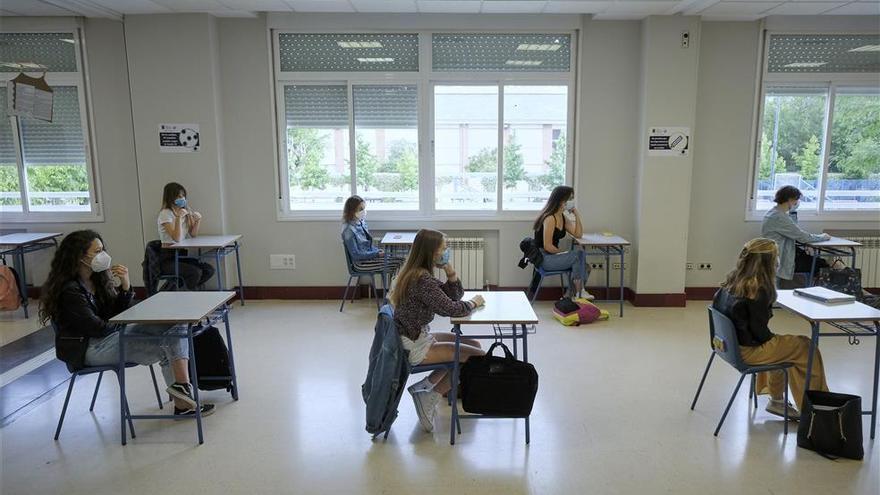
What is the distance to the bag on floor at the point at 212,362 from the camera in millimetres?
3527

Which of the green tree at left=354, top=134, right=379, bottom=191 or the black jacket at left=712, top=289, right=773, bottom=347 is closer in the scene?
the black jacket at left=712, top=289, right=773, bottom=347

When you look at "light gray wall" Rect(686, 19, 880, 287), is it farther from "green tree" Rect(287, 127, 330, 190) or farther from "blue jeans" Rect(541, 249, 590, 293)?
"green tree" Rect(287, 127, 330, 190)

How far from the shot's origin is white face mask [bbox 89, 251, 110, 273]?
3115 mm

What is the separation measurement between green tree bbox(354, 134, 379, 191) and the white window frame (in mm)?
3975

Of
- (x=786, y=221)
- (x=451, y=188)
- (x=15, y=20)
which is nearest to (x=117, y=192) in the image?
(x=15, y=20)

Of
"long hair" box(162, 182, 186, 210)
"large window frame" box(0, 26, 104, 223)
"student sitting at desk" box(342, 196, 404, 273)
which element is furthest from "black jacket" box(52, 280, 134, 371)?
"large window frame" box(0, 26, 104, 223)

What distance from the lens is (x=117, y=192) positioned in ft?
19.5

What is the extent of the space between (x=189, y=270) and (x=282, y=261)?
1.00 meters

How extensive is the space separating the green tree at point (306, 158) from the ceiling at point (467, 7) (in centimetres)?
122

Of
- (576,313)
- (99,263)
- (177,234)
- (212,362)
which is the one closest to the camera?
(99,263)

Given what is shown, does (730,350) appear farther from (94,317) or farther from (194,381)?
(94,317)

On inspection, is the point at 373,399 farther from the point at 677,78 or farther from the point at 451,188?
the point at 677,78

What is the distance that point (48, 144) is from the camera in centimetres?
592

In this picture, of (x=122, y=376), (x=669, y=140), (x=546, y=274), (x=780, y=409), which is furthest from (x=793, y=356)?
(x=122, y=376)
